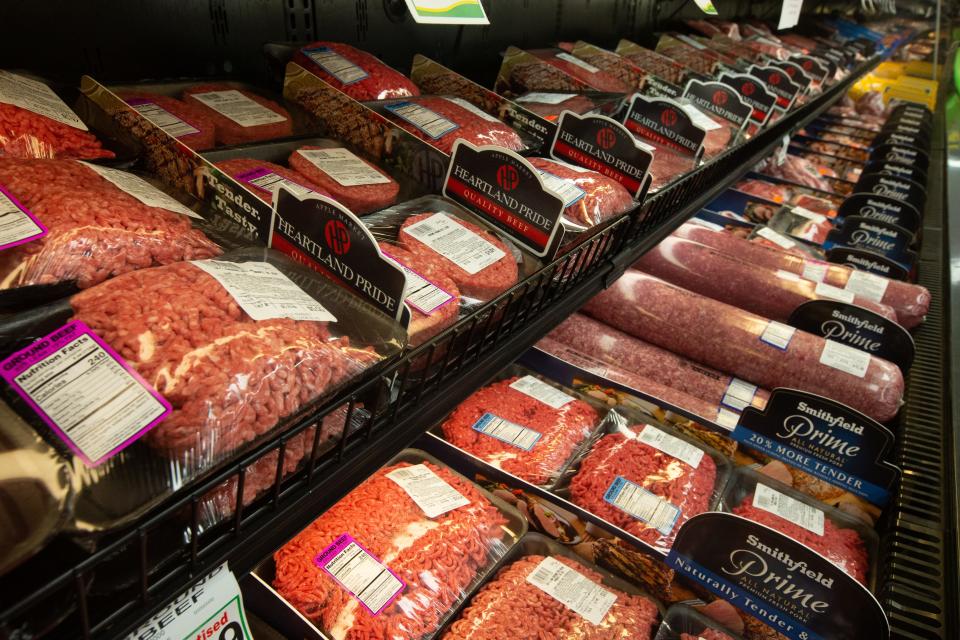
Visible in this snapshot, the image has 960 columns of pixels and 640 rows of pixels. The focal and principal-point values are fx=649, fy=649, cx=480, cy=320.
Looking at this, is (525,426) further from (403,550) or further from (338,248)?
(338,248)

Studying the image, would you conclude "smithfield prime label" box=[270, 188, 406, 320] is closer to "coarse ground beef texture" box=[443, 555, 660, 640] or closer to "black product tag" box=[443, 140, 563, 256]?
"black product tag" box=[443, 140, 563, 256]

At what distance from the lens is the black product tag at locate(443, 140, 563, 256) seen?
1250 millimetres

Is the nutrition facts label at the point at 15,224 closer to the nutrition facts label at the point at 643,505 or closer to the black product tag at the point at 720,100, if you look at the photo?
the nutrition facts label at the point at 643,505

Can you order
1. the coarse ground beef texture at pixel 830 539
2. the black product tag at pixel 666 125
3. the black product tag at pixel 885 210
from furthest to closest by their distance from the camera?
the black product tag at pixel 885 210 < the black product tag at pixel 666 125 < the coarse ground beef texture at pixel 830 539

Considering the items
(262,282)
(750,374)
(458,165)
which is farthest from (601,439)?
(262,282)

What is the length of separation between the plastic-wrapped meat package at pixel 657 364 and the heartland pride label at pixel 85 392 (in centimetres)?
135

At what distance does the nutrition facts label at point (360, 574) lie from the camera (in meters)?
1.20

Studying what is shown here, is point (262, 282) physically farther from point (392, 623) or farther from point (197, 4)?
point (197, 4)

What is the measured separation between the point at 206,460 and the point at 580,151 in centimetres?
131

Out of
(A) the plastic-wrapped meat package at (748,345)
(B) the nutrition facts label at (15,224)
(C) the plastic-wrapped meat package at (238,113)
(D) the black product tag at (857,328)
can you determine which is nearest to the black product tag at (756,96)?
(D) the black product tag at (857,328)

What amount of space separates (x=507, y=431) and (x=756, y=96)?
1.97 metres

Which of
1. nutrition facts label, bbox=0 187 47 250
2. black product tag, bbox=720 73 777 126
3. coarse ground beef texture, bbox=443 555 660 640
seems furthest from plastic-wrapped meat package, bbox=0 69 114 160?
black product tag, bbox=720 73 777 126

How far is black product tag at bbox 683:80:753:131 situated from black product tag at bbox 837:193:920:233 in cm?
81

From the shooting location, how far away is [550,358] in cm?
189
